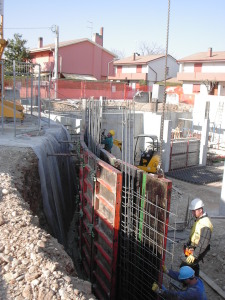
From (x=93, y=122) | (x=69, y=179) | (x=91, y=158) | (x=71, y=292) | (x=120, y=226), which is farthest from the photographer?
(x=69, y=179)

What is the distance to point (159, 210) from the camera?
4422 millimetres

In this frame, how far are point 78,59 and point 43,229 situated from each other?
35.5m

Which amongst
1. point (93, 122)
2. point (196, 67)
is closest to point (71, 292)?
point (93, 122)

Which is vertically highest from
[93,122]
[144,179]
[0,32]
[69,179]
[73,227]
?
[0,32]

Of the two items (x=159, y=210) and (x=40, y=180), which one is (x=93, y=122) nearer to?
(x=40, y=180)

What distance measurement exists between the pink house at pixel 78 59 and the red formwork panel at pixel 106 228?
103 feet

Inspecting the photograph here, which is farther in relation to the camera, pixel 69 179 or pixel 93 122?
pixel 69 179

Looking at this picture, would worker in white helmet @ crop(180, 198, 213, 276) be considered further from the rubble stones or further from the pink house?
the pink house

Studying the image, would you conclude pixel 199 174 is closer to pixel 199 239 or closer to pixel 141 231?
pixel 199 239

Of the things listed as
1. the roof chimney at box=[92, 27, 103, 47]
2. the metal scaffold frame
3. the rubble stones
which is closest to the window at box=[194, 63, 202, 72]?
the roof chimney at box=[92, 27, 103, 47]

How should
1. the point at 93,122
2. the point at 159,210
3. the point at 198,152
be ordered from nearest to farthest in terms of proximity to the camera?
the point at 159,210
the point at 93,122
the point at 198,152

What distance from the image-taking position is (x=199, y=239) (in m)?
4.57

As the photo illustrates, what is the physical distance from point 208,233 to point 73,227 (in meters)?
4.41

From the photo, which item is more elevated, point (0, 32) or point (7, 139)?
point (0, 32)
